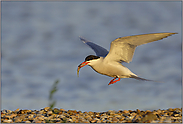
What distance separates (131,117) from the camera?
7.22 m

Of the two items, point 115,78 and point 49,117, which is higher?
point 115,78

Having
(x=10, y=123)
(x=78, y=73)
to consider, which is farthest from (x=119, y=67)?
(x=10, y=123)

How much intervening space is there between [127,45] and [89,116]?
2659 mm

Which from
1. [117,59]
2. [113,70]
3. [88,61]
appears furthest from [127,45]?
[88,61]

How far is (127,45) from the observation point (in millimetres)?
7516

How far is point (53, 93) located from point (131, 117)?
2.60 meters

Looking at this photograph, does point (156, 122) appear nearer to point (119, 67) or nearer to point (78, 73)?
point (119, 67)

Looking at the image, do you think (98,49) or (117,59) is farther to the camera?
(98,49)

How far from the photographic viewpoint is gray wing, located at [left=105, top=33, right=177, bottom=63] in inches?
267

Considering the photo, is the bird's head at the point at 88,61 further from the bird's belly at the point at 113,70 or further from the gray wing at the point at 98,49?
the gray wing at the point at 98,49

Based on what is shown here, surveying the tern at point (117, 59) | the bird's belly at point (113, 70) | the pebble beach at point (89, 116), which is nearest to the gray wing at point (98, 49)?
the tern at point (117, 59)

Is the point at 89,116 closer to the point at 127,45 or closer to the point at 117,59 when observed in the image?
the point at 117,59

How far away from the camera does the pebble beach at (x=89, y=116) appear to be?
6777mm

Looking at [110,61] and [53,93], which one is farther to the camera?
[110,61]
